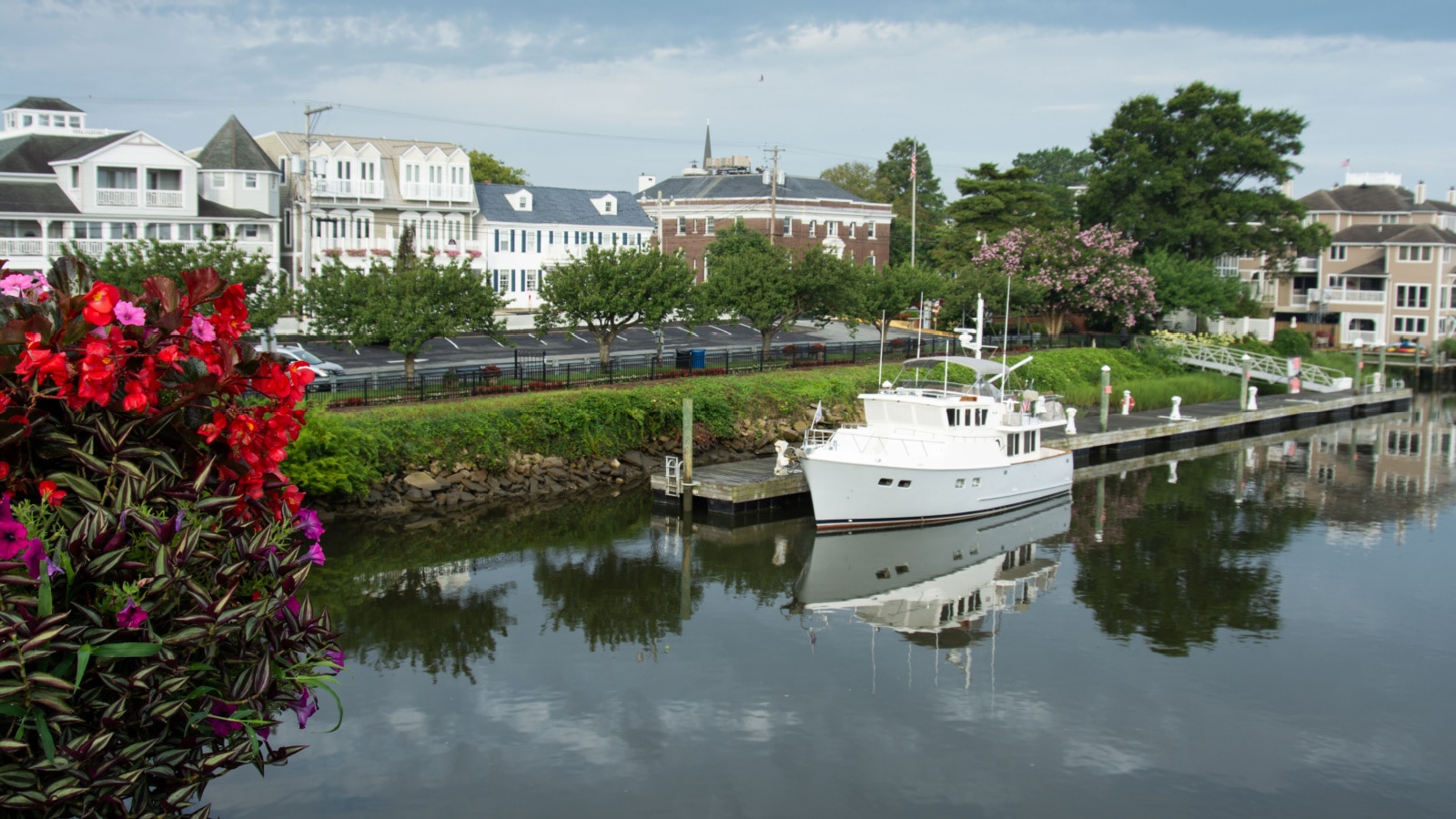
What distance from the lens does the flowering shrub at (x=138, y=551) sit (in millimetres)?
6832

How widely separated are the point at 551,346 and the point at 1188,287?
3371cm

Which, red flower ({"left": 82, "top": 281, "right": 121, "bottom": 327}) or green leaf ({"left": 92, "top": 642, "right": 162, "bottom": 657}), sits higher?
red flower ({"left": 82, "top": 281, "right": 121, "bottom": 327})

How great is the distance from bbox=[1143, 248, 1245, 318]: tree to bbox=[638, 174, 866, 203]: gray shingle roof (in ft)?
75.7

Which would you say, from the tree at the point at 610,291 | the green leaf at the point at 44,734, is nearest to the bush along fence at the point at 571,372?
the tree at the point at 610,291

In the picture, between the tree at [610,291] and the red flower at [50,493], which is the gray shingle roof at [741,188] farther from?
the red flower at [50,493]

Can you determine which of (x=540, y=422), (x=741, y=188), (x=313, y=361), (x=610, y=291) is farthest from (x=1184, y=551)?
(x=741, y=188)

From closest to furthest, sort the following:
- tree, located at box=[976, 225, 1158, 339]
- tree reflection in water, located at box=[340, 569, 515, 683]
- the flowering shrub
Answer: the flowering shrub → tree reflection in water, located at box=[340, 569, 515, 683] → tree, located at box=[976, 225, 1158, 339]

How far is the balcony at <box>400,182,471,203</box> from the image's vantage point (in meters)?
59.0

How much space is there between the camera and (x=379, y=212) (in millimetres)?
58188

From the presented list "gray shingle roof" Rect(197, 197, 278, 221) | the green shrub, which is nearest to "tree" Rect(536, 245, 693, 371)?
"gray shingle roof" Rect(197, 197, 278, 221)

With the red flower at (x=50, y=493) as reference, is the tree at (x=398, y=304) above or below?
above

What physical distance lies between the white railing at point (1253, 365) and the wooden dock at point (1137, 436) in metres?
1.00

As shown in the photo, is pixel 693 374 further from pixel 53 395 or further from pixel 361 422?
pixel 53 395

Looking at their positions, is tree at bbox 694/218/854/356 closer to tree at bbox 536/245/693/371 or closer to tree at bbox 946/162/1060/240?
tree at bbox 536/245/693/371
